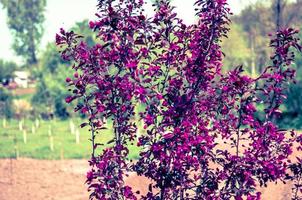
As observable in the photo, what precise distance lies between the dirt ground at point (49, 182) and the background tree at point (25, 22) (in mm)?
51366

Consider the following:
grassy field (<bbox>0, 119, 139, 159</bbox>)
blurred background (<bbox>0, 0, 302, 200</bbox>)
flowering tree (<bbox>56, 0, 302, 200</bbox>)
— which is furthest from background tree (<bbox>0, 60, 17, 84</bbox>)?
flowering tree (<bbox>56, 0, 302, 200</bbox>)

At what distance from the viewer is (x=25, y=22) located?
216 feet

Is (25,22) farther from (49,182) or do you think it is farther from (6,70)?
(49,182)

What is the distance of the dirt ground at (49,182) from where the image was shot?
1202 centimetres

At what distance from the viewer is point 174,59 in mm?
4863

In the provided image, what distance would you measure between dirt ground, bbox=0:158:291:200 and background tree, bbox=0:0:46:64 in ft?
169

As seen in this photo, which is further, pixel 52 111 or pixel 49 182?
pixel 52 111

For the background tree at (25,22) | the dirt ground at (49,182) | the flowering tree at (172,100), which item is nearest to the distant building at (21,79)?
the background tree at (25,22)

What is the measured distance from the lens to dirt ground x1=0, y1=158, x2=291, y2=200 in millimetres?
12016

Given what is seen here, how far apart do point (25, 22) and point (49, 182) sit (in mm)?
56123

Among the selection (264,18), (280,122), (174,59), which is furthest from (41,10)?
(174,59)

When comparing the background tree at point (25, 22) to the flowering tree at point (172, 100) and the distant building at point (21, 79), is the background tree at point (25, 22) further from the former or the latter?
the flowering tree at point (172, 100)

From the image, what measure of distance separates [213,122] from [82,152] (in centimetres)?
1580

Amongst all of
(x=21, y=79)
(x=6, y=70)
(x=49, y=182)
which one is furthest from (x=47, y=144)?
(x=21, y=79)
